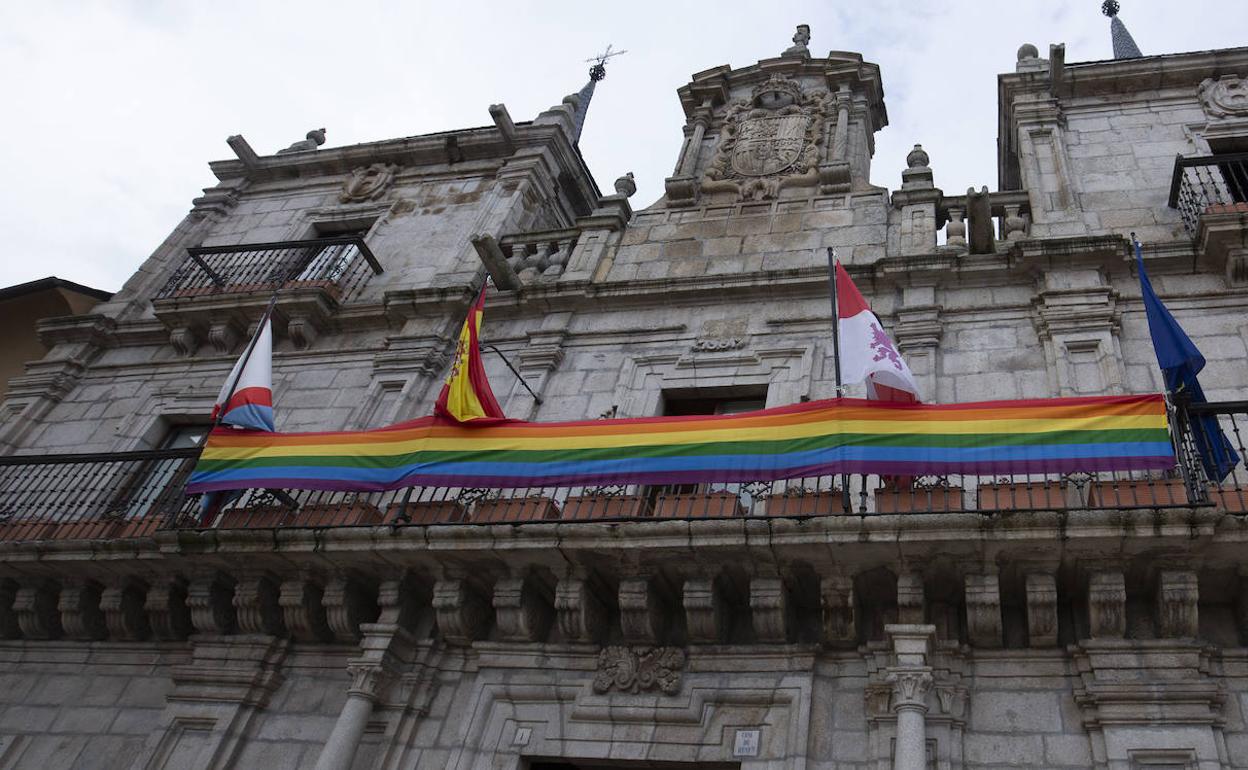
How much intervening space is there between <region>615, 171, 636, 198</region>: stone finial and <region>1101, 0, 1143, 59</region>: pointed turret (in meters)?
10.9

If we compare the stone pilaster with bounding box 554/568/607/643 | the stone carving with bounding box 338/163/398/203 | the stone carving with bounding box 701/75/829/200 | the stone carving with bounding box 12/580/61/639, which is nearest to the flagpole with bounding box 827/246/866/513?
the stone pilaster with bounding box 554/568/607/643

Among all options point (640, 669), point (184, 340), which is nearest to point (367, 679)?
point (640, 669)

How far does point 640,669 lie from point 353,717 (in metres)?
2.26

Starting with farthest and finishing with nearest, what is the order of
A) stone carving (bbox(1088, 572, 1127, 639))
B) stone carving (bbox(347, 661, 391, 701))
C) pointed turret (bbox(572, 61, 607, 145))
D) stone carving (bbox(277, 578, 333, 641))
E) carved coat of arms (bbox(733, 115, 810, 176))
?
pointed turret (bbox(572, 61, 607, 145)), carved coat of arms (bbox(733, 115, 810, 176)), stone carving (bbox(277, 578, 333, 641)), stone carving (bbox(347, 661, 391, 701)), stone carving (bbox(1088, 572, 1127, 639))

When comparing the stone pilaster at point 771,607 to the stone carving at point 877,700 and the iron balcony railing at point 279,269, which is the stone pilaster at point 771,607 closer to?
the stone carving at point 877,700

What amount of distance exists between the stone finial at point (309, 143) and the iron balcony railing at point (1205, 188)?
13.3 meters

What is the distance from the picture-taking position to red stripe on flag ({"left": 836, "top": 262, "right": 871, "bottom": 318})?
29.4 ft

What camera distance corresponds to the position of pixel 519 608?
8.34 meters

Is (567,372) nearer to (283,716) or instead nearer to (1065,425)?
(283,716)

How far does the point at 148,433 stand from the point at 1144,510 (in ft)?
35.2

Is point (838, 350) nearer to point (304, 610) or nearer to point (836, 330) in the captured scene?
point (836, 330)

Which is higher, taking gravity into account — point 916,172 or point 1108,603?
point 916,172

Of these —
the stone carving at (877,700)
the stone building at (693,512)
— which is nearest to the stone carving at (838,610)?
the stone building at (693,512)

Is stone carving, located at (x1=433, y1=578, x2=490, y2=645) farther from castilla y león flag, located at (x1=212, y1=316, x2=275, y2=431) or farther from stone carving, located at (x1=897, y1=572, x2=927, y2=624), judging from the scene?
stone carving, located at (x1=897, y1=572, x2=927, y2=624)
